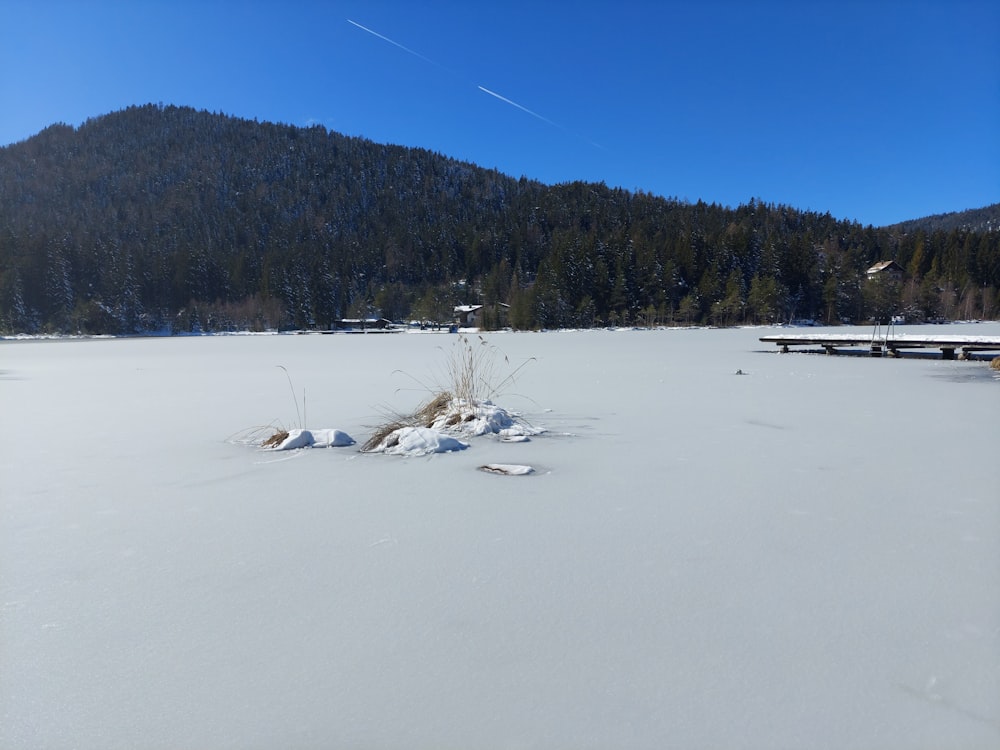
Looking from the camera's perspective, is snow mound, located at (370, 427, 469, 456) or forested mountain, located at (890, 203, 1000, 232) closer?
snow mound, located at (370, 427, 469, 456)

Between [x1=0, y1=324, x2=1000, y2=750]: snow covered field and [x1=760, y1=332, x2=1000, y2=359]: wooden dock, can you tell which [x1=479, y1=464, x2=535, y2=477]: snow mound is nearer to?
[x1=0, y1=324, x2=1000, y2=750]: snow covered field

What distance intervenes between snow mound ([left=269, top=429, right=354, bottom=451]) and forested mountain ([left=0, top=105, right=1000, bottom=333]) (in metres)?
50.3

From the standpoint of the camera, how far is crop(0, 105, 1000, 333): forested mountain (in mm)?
58750

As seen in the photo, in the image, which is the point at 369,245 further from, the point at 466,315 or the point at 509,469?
the point at 509,469

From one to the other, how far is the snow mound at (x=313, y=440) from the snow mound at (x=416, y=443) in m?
0.41

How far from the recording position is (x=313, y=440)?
16.4 ft

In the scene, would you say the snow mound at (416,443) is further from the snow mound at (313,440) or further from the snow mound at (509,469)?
the snow mound at (509,469)

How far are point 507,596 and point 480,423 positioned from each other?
328cm

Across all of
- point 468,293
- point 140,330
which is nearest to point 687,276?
point 468,293

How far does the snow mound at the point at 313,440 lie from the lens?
486 cm

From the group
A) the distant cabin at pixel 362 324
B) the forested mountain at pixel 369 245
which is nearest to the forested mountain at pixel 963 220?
the forested mountain at pixel 369 245

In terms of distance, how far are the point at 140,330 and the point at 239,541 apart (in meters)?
80.1

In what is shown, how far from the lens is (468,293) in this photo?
81938mm

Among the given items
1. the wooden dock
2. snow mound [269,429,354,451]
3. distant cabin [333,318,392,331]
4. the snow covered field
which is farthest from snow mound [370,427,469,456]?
distant cabin [333,318,392,331]
